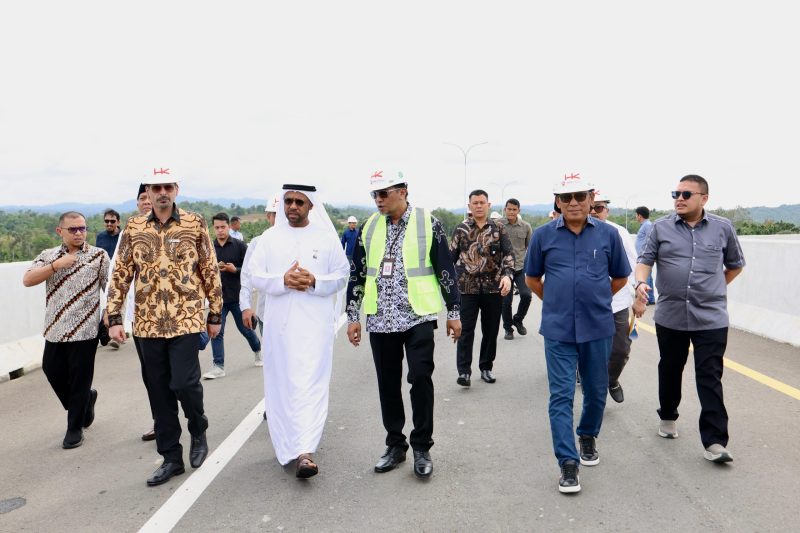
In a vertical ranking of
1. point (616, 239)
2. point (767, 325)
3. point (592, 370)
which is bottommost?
point (767, 325)

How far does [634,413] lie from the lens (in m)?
5.97

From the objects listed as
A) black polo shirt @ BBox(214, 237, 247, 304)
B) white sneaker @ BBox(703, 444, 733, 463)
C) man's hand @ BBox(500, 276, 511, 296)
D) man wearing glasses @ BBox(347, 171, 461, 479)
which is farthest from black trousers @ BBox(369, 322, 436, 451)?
black polo shirt @ BBox(214, 237, 247, 304)

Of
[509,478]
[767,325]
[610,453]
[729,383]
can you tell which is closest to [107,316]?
[509,478]

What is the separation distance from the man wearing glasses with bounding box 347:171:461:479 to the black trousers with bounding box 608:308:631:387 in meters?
1.99

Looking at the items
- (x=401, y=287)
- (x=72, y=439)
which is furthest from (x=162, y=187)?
(x=72, y=439)

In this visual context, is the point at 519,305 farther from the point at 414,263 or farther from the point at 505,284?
the point at 414,263

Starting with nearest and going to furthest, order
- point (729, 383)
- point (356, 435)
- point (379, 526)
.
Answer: point (379, 526) → point (356, 435) → point (729, 383)

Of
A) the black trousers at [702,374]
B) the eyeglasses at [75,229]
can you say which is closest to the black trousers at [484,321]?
the black trousers at [702,374]

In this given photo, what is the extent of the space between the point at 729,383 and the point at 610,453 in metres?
2.61

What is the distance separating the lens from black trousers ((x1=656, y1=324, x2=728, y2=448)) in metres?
4.75

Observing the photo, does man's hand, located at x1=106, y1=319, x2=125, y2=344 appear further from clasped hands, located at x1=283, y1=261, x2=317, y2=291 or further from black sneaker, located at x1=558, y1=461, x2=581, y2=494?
black sneaker, located at x1=558, y1=461, x2=581, y2=494

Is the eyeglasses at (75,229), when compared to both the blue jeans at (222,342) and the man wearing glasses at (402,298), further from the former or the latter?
the man wearing glasses at (402,298)

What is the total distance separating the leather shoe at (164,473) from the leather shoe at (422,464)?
1669 millimetres

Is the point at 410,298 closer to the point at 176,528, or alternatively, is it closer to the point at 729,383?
the point at 176,528
